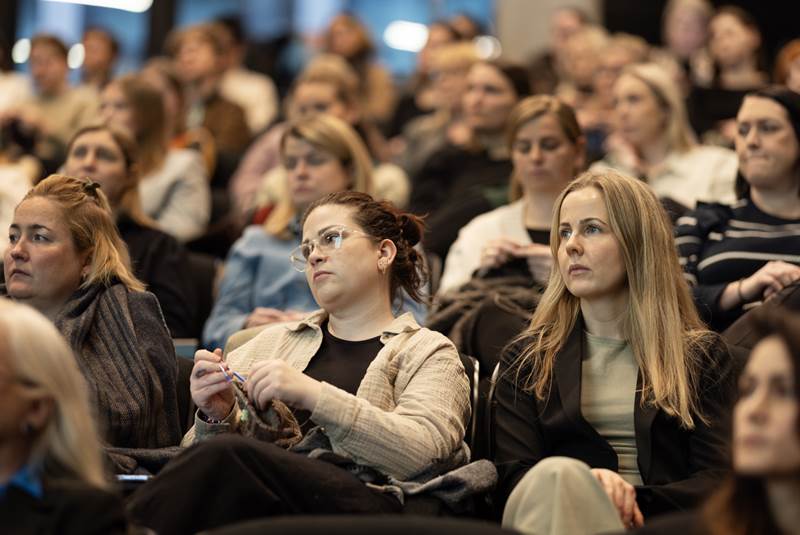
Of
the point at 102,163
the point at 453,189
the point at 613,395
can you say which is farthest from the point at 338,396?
the point at 453,189

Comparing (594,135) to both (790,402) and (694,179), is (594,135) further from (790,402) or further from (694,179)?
(790,402)

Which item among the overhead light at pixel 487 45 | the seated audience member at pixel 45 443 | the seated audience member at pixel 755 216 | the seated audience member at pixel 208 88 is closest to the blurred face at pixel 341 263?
the seated audience member at pixel 45 443

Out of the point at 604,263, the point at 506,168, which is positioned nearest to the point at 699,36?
the point at 506,168

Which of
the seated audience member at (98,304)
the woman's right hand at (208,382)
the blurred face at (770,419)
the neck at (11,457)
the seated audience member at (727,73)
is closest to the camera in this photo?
the blurred face at (770,419)

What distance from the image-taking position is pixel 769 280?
12.3 feet

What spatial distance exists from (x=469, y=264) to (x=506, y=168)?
1.15m

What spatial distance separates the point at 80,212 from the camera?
348 cm

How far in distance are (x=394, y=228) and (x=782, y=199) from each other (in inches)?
56.8

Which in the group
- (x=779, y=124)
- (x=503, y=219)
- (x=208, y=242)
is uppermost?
(x=779, y=124)

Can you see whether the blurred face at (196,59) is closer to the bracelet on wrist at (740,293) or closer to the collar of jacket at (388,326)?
the collar of jacket at (388,326)

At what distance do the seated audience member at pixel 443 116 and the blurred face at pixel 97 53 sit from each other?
7.32ft

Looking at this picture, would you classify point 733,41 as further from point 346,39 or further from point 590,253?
point 590,253

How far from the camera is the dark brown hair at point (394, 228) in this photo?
3.44m

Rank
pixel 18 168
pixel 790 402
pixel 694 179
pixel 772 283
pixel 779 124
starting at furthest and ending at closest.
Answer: pixel 18 168, pixel 694 179, pixel 779 124, pixel 772 283, pixel 790 402
